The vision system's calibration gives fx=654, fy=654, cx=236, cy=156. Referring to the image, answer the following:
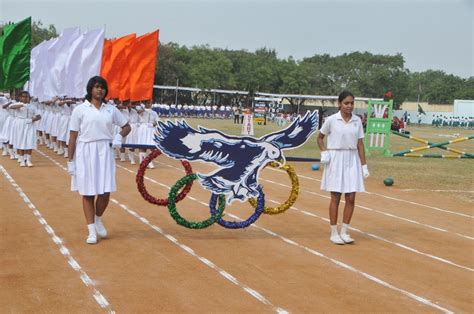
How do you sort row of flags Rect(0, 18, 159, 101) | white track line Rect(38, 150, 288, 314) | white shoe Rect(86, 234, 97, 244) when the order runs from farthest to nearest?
row of flags Rect(0, 18, 159, 101), white shoe Rect(86, 234, 97, 244), white track line Rect(38, 150, 288, 314)

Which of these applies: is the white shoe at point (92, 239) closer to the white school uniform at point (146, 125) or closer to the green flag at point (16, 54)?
the green flag at point (16, 54)

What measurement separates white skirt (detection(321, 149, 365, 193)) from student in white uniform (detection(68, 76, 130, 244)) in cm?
278

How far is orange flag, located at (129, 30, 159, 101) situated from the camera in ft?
43.9

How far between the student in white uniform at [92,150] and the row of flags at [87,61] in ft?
17.0

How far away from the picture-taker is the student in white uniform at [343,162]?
8461 millimetres

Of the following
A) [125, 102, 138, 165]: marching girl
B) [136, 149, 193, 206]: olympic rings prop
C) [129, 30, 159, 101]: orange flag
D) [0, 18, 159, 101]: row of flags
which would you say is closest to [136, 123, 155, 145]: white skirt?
[125, 102, 138, 165]: marching girl

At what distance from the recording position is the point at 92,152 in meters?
8.05

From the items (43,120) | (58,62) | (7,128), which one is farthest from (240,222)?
(43,120)

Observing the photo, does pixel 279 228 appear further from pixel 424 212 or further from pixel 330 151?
pixel 424 212

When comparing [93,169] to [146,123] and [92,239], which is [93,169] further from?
[146,123]

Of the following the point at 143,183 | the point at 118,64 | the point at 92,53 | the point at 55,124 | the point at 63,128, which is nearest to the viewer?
the point at 143,183

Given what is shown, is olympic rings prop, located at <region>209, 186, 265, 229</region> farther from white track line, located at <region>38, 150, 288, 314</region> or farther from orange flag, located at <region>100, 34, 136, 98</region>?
orange flag, located at <region>100, 34, 136, 98</region>

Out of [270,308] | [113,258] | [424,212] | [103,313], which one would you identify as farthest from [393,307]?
[424,212]

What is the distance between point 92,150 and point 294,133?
2.67 m
